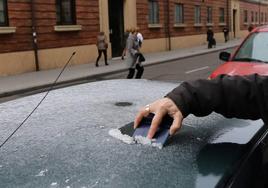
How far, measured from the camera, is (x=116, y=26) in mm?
26203

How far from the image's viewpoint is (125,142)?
1.93 m

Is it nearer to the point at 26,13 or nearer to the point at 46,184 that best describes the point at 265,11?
the point at 26,13

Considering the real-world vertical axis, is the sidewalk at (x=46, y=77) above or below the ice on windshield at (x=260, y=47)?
below

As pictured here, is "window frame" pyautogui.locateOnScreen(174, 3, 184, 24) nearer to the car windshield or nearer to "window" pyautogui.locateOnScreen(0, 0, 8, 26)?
"window" pyautogui.locateOnScreen(0, 0, 8, 26)

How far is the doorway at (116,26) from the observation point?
25.8 m

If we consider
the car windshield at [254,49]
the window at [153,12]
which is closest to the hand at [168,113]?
the car windshield at [254,49]

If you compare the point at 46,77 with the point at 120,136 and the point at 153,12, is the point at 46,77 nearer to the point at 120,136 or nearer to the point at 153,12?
the point at 153,12

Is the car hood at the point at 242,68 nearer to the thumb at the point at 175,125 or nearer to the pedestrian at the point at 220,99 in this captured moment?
the pedestrian at the point at 220,99

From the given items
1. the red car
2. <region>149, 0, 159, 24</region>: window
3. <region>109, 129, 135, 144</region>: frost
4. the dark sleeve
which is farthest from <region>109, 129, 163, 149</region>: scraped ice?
<region>149, 0, 159, 24</region>: window

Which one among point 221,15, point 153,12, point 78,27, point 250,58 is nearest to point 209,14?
point 221,15

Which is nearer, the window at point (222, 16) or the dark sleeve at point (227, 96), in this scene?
the dark sleeve at point (227, 96)

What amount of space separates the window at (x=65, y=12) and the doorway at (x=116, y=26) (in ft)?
13.0

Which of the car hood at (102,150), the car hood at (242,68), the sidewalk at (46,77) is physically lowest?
the sidewalk at (46,77)

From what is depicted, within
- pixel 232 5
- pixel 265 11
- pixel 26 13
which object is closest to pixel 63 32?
pixel 26 13
